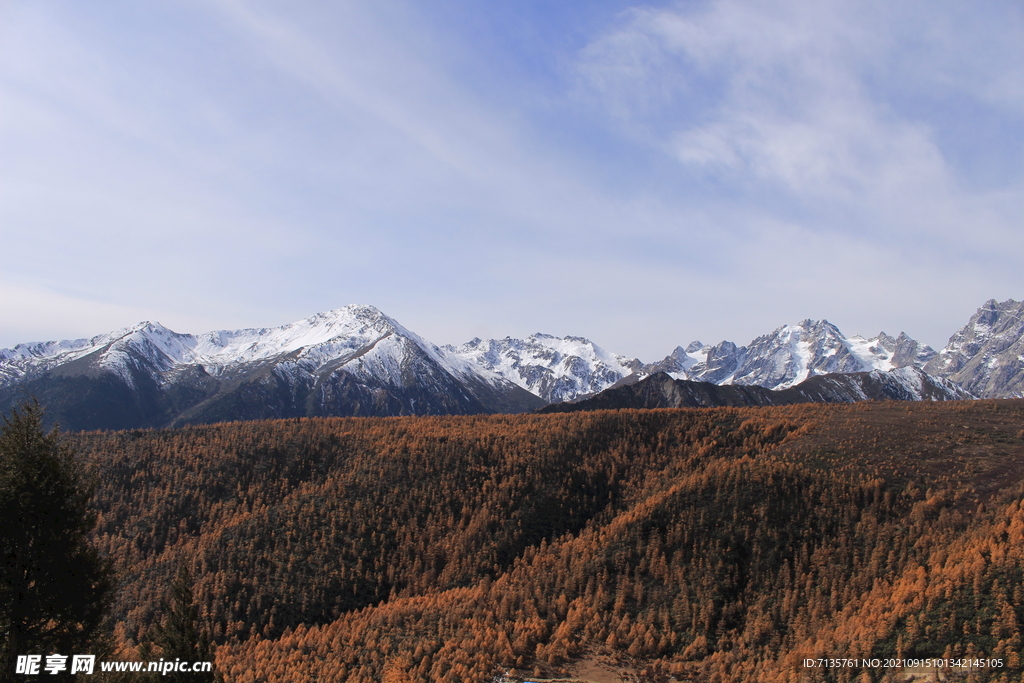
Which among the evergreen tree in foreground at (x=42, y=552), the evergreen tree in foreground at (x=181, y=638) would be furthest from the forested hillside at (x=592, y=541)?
the evergreen tree in foreground at (x=42, y=552)

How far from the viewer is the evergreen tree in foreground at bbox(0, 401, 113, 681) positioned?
110 ft

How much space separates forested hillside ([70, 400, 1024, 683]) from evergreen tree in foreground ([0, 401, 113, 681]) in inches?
2171

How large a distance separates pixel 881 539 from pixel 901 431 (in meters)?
45.2

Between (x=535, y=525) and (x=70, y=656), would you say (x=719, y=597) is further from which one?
(x=70, y=656)

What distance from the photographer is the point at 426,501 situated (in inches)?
5384

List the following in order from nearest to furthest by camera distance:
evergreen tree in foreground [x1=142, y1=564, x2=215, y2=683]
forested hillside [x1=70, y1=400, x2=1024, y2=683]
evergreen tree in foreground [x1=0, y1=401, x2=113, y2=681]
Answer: evergreen tree in foreground [x1=0, y1=401, x2=113, y2=681], evergreen tree in foreground [x1=142, y1=564, x2=215, y2=683], forested hillside [x1=70, y1=400, x2=1024, y2=683]

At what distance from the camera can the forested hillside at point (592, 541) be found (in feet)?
262

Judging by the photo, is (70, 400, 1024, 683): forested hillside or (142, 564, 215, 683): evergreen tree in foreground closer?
(142, 564, 215, 683): evergreen tree in foreground

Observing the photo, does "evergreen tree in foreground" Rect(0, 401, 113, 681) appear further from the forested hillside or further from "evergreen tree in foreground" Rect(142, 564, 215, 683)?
the forested hillside

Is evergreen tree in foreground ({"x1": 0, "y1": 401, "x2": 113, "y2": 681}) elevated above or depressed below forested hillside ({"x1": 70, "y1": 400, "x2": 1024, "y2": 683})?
above

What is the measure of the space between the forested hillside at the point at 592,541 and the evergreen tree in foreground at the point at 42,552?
55139 millimetres

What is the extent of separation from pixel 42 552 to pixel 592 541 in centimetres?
9452

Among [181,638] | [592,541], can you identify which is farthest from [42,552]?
[592,541]

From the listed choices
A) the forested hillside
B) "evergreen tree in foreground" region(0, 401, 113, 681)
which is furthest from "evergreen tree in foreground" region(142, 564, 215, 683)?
the forested hillside
